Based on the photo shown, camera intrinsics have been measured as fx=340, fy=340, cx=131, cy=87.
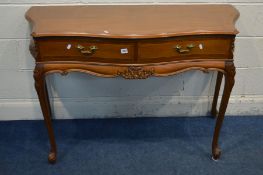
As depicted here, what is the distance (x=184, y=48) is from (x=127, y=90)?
772 mm

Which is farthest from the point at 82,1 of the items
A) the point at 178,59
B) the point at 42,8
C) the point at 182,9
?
the point at 178,59

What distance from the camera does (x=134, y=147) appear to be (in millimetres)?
2154

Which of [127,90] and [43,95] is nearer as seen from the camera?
[43,95]

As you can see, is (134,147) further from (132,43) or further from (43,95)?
(132,43)

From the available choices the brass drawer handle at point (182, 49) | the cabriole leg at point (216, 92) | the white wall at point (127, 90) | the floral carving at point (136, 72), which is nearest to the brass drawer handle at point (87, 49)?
the floral carving at point (136, 72)

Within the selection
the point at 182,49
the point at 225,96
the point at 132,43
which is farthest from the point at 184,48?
the point at 225,96

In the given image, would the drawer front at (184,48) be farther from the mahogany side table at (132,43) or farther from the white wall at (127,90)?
the white wall at (127,90)

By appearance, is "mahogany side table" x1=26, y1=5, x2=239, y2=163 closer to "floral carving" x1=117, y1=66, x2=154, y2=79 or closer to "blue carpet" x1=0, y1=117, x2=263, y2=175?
"floral carving" x1=117, y1=66, x2=154, y2=79

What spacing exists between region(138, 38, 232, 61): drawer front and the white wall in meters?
0.54

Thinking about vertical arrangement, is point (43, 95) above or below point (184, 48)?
below

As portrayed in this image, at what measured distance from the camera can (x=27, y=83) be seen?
2256 mm

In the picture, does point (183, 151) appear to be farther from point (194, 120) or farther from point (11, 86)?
point (11, 86)

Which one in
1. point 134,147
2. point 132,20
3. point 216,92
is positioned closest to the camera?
point 132,20

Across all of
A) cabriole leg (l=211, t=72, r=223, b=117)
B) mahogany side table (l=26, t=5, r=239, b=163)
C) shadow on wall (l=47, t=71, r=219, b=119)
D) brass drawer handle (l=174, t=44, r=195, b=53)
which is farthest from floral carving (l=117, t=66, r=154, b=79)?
cabriole leg (l=211, t=72, r=223, b=117)
